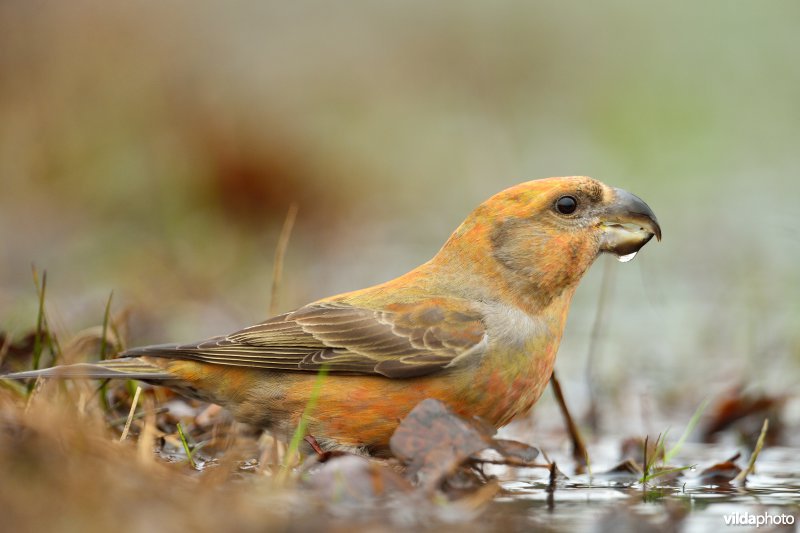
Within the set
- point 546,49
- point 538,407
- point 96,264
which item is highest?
point 546,49

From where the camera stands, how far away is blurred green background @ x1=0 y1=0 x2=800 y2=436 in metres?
7.19

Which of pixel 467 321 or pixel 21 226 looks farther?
pixel 21 226

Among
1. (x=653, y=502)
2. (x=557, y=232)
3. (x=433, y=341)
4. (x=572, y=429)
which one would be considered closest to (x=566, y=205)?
(x=557, y=232)

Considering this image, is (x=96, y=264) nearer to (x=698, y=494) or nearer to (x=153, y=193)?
(x=153, y=193)

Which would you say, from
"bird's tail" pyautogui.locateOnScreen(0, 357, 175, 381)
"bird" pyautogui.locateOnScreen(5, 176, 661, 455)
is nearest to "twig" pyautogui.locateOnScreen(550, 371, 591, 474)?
"bird" pyautogui.locateOnScreen(5, 176, 661, 455)

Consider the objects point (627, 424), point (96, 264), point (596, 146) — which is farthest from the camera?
point (596, 146)

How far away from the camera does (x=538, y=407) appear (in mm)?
6098

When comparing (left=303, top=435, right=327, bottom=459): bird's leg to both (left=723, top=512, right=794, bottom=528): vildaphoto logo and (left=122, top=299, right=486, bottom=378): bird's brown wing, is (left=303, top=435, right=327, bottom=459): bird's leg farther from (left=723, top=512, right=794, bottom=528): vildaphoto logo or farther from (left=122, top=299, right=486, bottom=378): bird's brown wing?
(left=723, top=512, right=794, bottom=528): vildaphoto logo

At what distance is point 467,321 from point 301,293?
10.7 feet

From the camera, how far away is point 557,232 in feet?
14.8

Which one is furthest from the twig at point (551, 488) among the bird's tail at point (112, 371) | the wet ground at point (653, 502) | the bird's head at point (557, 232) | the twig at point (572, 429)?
the bird's tail at point (112, 371)

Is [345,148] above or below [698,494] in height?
above

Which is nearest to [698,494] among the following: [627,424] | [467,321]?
[467,321]

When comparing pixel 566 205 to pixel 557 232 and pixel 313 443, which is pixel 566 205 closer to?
pixel 557 232
